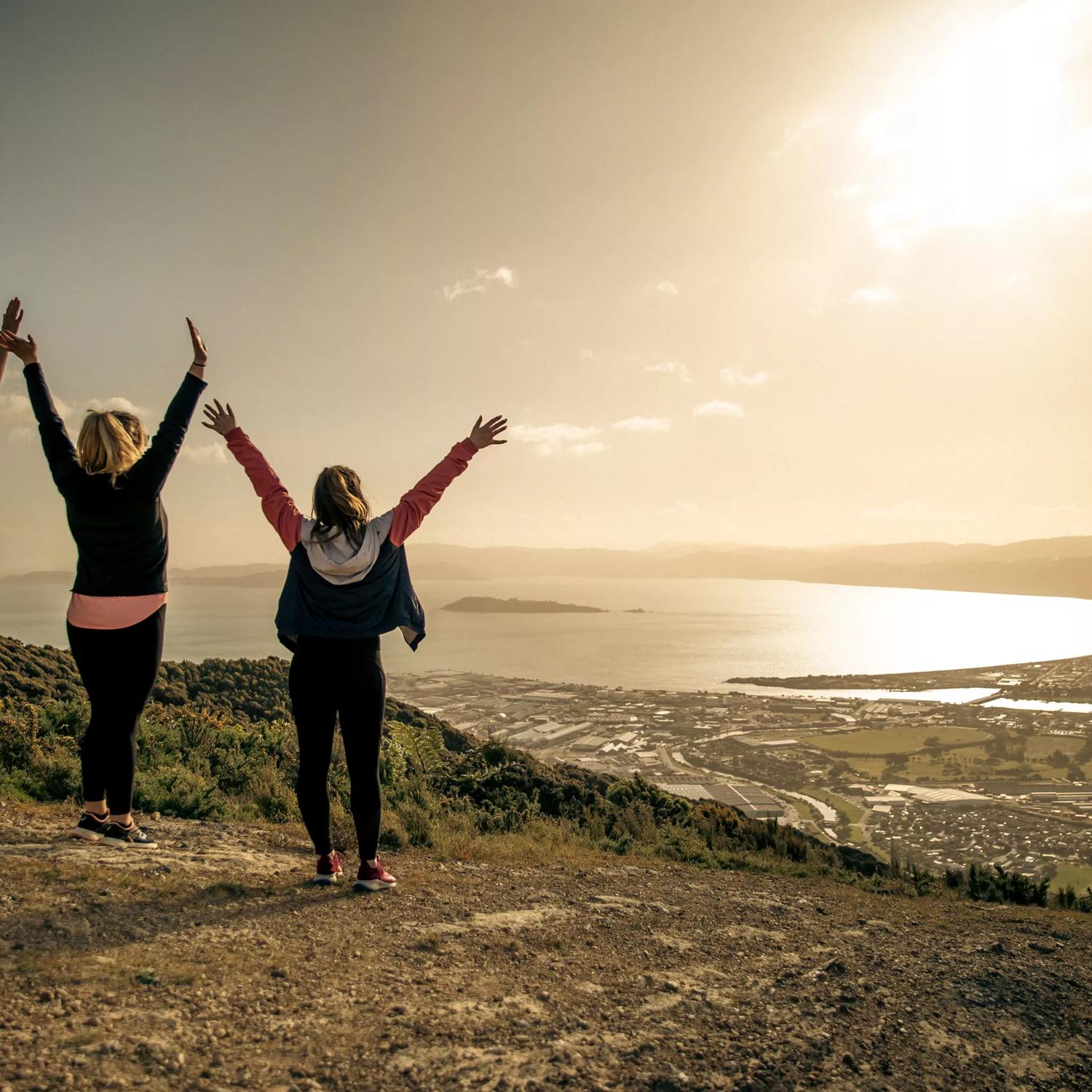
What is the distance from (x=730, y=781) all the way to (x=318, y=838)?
86.7 feet

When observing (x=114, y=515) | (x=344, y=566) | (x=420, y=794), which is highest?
(x=114, y=515)

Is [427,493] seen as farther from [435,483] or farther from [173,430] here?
[173,430]

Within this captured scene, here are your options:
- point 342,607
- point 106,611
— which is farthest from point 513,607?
point 342,607

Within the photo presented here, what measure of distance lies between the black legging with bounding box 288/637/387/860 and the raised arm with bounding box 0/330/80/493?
150 centimetres

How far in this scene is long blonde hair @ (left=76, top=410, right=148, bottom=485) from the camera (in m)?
3.61

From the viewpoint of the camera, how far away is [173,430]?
381cm

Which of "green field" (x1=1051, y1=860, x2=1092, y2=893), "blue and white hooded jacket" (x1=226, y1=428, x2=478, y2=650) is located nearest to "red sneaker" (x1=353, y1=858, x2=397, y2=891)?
"blue and white hooded jacket" (x1=226, y1=428, x2=478, y2=650)

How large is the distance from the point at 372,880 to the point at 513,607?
14102 cm

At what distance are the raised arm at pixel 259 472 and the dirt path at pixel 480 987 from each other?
5.98 ft

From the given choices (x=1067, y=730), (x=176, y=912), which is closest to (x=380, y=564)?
(x=176, y=912)

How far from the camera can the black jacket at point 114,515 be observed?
11.9 ft

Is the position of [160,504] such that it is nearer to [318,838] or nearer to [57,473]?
[57,473]

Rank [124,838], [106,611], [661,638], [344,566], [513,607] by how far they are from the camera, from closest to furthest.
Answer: [344,566], [106,611], [124,838], [661,638], [513,607]

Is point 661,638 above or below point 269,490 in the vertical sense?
below
